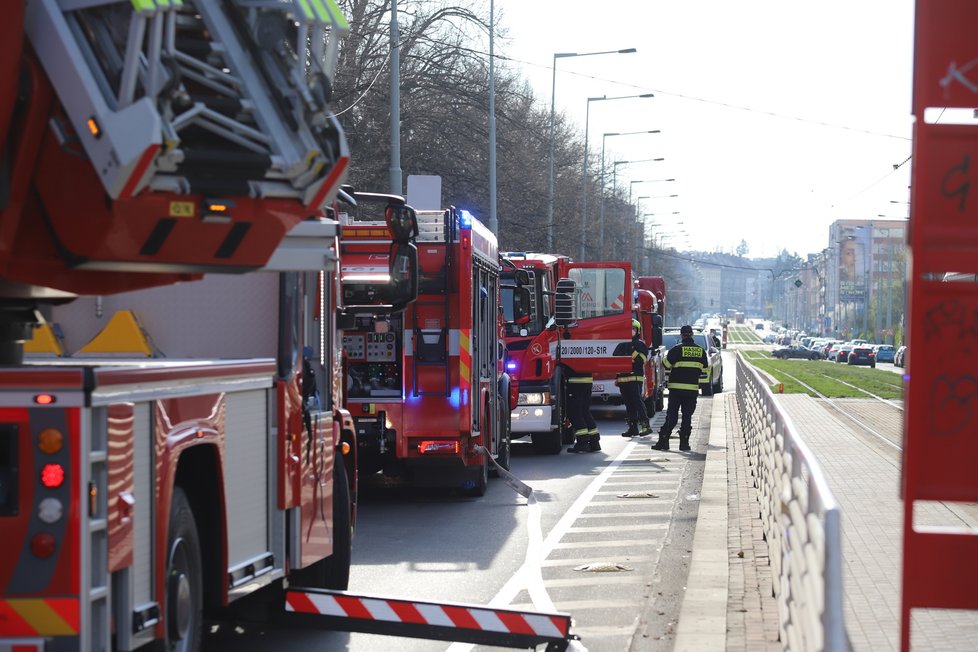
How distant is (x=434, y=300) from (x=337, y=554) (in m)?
6.17

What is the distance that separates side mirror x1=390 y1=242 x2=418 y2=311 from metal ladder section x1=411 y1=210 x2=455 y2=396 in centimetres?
572

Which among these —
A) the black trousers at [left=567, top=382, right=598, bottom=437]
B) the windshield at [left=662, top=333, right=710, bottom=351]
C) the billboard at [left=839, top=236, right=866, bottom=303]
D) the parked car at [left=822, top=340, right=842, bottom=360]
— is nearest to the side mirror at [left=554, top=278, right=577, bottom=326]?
the black trousers at [left=567, top=382, right=598, bottom=437]

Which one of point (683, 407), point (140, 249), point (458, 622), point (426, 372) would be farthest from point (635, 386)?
point (140, 249)

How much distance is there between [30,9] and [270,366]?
2.49 metres

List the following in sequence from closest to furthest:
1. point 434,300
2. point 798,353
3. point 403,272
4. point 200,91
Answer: point 200,91 → point 403,272 → point 434,300 → point 798,353

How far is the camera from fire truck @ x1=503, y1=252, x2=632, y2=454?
2202cm

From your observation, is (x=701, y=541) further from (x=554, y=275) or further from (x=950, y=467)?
(x=554, y=275)

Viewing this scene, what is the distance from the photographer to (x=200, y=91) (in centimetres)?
553

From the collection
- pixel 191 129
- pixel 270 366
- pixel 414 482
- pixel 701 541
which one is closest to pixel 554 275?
pixel 414 482

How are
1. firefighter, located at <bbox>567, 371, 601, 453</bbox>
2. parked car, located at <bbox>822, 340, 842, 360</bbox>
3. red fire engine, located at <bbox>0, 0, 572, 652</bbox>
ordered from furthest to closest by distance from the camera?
1. parked car, located at <bbox>822, 340, 842, 360</bbox>
2. firefighter, located at <bbox>567, 371, 601, 453</bbox>
3. red fire engine, located at <bbox>0, 0, 572, 652</bbox>

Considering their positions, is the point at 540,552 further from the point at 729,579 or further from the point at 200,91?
the point at 200,91

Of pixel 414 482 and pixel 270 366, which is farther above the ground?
pixel 270 366

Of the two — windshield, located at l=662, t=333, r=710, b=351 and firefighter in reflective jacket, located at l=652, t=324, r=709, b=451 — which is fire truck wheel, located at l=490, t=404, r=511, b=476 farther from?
windshield, located at l=662, t=333, r=710, b=351

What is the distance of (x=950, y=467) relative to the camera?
4230mm
